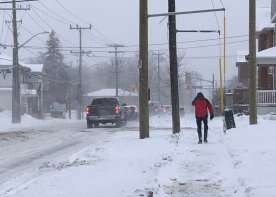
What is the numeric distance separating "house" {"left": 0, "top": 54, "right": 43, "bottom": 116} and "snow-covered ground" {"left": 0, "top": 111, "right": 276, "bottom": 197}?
60.8m

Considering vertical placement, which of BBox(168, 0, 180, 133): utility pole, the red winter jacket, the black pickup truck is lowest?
the black pickup truck

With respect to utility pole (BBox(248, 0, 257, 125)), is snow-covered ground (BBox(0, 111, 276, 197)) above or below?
below

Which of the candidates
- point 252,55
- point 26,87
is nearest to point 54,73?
point 26,87

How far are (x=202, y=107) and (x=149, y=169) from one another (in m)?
7.64

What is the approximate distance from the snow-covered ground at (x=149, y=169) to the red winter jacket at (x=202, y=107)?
941mm

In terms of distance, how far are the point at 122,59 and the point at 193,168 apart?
152865 millimetres

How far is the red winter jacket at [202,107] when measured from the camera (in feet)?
68.1

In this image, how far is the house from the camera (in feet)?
269

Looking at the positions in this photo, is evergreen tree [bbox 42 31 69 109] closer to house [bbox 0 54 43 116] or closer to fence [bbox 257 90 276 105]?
house [bbox 0 54 43 116]

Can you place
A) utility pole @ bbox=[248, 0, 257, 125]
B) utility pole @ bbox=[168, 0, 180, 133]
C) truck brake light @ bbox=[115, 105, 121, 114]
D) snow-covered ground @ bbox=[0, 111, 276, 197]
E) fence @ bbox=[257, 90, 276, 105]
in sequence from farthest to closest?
fence @ bbox=[257, 90, 276, 105] < truck brake light @ bbox=[115, 105, 121, 114] < utility pole @ bbox=[168, 0, 180, 133] < utility pole @ bbox=[248, 0, 257, 125] < snow-covered ground @ bbox=[0, 111, 276, 197]

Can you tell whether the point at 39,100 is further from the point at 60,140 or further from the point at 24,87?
the point at 60,140

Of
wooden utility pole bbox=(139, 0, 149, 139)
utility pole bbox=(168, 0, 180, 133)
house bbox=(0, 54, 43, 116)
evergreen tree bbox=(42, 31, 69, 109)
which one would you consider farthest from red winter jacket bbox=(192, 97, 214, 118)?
evergreen tree bbox=(42, 31, 69, 109)

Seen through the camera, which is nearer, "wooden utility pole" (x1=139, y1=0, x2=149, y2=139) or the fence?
"wooden utility pole" (x1=139, y1=0, x2=149, y2=139)

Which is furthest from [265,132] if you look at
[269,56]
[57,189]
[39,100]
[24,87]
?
[39,100]
